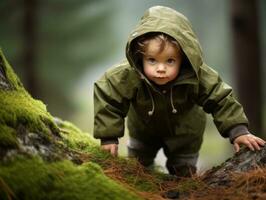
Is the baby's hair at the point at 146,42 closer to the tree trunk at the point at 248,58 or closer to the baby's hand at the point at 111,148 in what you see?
the baby's hand at the point at 111,148

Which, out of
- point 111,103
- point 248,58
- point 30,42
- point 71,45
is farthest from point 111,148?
point 71,45

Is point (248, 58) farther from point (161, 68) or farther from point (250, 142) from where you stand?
point (250, 142)

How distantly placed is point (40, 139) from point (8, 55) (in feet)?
33.5

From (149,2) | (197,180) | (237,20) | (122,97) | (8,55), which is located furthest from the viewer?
(149,2)

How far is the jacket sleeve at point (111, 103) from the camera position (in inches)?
151

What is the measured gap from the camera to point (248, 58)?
29.3 feet

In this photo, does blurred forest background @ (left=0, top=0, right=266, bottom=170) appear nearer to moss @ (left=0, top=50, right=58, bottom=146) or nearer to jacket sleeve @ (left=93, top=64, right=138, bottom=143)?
jacket sleeve @ (left=93, top=64, right=138, bottom=143)

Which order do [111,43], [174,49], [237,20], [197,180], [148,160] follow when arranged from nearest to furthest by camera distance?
[197,180]
[174,49]
[148,160]
[237,20]
[111,43]

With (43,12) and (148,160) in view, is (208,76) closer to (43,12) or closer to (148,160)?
(148,160)

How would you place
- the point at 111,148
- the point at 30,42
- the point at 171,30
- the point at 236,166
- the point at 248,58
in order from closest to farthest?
the point at 236,166 → the point at 171,30 → the point at 111,148 → the point at 248,58 → the point at 30,42

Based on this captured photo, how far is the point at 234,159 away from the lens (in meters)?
3.21

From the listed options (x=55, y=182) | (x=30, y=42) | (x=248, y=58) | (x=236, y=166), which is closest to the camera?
(x=55, y=182)

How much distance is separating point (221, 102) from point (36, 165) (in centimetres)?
192

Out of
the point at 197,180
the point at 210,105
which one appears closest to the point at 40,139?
the point at 197,180
